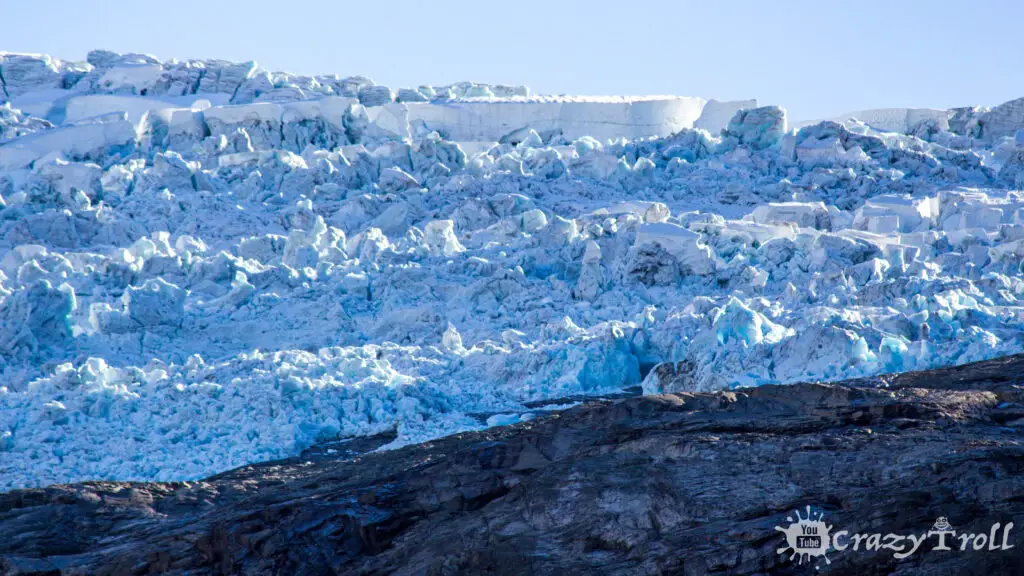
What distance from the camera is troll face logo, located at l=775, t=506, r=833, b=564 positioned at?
3.89 m

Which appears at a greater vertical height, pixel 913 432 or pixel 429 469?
pixel 913 432

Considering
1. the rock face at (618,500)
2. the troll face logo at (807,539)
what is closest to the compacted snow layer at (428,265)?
the rock face at (618,500)

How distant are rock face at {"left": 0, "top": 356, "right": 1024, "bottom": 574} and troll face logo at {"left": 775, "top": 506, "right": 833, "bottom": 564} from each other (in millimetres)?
36

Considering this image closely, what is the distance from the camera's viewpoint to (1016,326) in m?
11.7

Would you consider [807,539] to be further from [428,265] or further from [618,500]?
[428,265]

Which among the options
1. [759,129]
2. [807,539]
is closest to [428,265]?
[759,129]

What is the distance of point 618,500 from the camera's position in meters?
4.55

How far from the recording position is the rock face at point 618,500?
4.03 metres

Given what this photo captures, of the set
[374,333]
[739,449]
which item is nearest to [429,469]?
[739,449]

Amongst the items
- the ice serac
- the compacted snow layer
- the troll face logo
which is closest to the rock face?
the troll face logo

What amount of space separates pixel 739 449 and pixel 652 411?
0.86 meters

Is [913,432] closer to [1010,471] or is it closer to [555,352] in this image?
[1010,471]

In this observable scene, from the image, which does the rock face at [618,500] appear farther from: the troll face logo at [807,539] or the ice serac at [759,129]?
the ice serac at [759,129]

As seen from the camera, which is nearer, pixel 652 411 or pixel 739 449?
pixel 739 449
